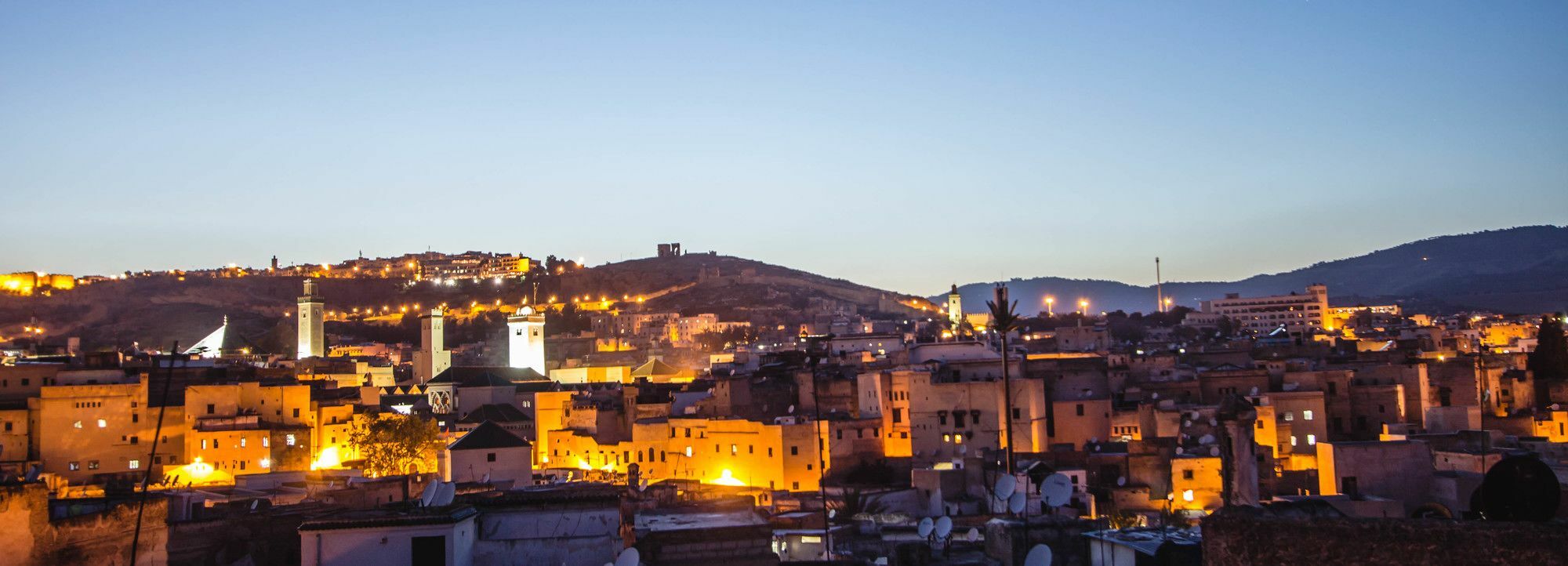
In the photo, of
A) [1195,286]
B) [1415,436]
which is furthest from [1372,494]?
[1195,286]

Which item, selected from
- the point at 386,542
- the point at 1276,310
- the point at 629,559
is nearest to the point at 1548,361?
the point at 629,559

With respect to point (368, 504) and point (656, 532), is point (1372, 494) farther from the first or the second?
point (368, 504)

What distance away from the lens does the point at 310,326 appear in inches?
2466

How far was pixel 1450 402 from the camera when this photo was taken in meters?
31.3

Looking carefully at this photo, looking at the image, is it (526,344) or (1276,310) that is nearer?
(526,344)

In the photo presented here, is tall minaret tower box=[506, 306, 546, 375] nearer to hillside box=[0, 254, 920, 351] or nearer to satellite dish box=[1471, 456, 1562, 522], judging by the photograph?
hillside box=[0, 254, 920, 351]

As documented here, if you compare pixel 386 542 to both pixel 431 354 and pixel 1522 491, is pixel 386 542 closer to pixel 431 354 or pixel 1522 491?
pixel 1522 491

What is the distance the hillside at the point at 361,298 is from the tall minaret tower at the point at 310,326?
47.8ft

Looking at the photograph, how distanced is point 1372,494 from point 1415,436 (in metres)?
4.38

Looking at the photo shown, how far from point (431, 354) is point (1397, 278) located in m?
132

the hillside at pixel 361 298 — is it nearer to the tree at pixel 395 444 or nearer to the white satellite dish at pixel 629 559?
the tree at pixel 395 444

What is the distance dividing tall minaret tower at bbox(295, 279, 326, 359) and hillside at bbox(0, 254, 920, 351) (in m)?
14.6

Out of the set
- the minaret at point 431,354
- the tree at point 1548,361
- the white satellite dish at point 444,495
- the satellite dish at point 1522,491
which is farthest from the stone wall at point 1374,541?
the minaret at point 431,354

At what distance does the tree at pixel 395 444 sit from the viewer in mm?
29109
